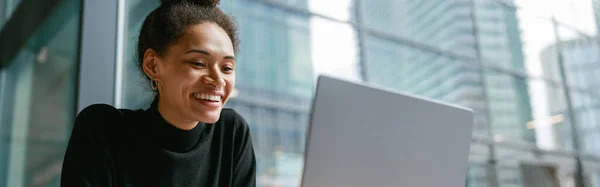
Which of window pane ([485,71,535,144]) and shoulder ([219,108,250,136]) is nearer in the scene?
shoulder ([219,108,250,136])

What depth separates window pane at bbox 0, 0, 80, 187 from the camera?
5.03 feet

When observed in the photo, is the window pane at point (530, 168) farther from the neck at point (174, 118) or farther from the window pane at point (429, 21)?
the neck at point (174, 118)

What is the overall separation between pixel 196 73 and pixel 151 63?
0.10 meters

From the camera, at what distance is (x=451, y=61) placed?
17.4ft

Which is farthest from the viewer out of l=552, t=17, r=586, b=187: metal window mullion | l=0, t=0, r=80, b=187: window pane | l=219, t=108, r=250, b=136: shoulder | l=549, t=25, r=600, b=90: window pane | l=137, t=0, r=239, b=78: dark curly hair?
l=552, t=17, r=586, b=187: metal window mullion

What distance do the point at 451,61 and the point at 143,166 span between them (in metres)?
4.75

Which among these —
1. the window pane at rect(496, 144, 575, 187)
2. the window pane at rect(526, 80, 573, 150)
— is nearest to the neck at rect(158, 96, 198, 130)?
the window pane at rect(496, 144, 575, 187)

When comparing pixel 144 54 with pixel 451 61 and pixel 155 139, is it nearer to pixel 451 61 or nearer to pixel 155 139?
pixel 155 139

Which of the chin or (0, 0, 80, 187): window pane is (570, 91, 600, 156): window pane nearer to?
(0, 0, 80, 187): window pane

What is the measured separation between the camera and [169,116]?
92 cm

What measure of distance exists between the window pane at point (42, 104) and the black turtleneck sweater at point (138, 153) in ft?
1.81

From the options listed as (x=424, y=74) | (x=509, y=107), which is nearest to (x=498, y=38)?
(x=509, y=107)

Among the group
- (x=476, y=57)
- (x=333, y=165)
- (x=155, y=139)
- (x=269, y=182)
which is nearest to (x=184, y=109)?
(x=155, y=139)

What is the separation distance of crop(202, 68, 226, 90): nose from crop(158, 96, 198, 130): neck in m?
0.08
